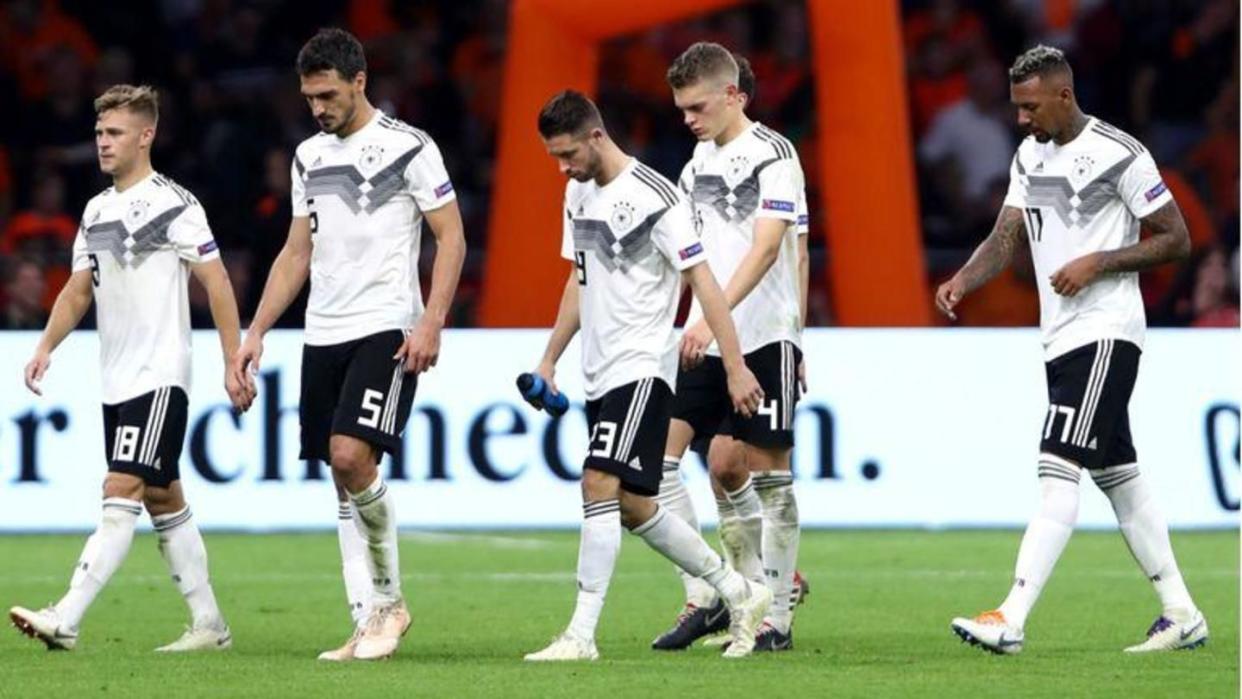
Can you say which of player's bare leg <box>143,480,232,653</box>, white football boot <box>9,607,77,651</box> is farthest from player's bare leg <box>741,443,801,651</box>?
white football boot <box>9,607,77,651</box>

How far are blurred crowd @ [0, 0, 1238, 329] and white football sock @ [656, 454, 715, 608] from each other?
8.52 m

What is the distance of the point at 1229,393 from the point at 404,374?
7301 millimetres

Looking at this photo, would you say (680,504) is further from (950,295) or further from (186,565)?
(186,565)

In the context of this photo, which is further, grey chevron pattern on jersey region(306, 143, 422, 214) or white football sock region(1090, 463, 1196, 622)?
white football sock region(1090, 463, 1196, 622)

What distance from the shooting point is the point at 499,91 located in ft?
68.1

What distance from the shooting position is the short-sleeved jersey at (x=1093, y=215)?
9516 mm

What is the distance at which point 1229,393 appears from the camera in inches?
607

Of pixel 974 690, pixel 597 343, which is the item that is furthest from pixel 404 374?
pixel 974 690

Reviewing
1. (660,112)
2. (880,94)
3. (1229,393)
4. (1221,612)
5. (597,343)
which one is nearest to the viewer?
(597,343)

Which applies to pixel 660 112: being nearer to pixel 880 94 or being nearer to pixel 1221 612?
pixel 880 94

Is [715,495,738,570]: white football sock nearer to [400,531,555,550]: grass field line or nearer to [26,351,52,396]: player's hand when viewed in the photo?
[26,351,52,396]: player's hand

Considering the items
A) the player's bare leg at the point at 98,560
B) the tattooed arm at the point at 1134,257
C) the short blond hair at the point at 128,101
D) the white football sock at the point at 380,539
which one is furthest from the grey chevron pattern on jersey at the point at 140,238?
the tattooed arm at the point at 1134,257

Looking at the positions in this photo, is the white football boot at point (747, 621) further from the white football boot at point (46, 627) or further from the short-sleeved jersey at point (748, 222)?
the white football boot at point (46, 627)

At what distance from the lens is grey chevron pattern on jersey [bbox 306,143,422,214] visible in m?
9.36
